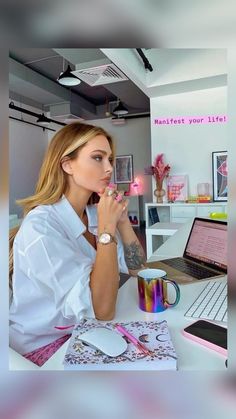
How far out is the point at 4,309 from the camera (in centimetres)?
34

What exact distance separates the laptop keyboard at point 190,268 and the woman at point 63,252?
352mm

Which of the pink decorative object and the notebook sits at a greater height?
the pink decorative object

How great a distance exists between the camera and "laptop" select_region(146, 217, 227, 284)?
98 centimetres

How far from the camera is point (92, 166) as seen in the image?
995mm

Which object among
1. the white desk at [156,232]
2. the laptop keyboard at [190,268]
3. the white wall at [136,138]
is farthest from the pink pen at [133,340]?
the white wall at [136,138]

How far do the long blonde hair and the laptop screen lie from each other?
1.92 ft

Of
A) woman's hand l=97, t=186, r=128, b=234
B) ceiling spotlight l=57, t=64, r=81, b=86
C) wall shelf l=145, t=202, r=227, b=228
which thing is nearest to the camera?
woman's hand l=97, t=186, r=128, b=234

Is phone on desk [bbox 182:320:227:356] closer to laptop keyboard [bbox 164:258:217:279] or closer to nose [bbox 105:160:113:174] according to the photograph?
laptop keyboard [bbox 164:258:217:279]

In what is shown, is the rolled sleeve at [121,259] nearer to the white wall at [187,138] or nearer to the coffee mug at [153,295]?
the coffee mug at [153,295]

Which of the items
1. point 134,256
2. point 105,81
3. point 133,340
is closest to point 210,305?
point 133,340

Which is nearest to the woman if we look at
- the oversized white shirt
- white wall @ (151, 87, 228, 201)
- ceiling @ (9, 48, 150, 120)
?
the oversized white shirt

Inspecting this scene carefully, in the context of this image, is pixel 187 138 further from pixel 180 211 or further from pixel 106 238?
pixel 106 238

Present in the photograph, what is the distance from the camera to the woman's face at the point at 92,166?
0.95 m
